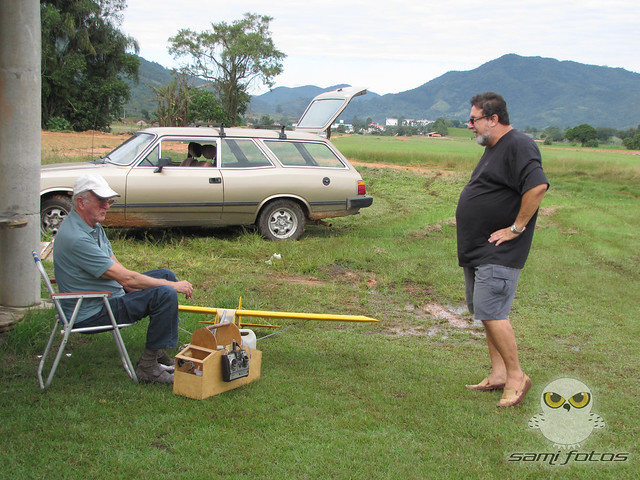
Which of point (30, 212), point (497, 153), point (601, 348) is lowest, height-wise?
point (601, 348)

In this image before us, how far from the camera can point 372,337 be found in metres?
5.74

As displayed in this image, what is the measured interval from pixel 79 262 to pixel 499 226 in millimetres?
2845

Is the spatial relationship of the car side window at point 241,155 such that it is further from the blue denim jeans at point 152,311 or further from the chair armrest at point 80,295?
the chair armrest at point 80,295

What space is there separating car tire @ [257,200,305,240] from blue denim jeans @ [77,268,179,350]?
532cm

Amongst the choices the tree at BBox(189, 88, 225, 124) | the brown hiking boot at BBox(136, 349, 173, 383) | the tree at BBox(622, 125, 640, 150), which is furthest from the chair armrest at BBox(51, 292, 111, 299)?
the tree at BBox(622, 125, 640, 150)

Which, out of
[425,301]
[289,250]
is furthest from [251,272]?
[425,301]

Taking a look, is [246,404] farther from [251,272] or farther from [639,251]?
[639,251]

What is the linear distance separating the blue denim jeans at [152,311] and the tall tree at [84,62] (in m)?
38.1

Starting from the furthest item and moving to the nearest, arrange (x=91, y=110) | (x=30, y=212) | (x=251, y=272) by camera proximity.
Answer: (x=91, y=110) → (x=251, y=272) → (x=30, y=212)

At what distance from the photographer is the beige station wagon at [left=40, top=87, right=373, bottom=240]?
861 cm

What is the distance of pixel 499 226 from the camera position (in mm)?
4211

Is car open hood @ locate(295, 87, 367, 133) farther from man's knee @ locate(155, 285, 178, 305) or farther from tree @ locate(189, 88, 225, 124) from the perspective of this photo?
tree @ locate(189, 88, 225, 124)

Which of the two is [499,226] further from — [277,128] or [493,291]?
[277,128]

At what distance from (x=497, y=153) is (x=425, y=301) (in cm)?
332
